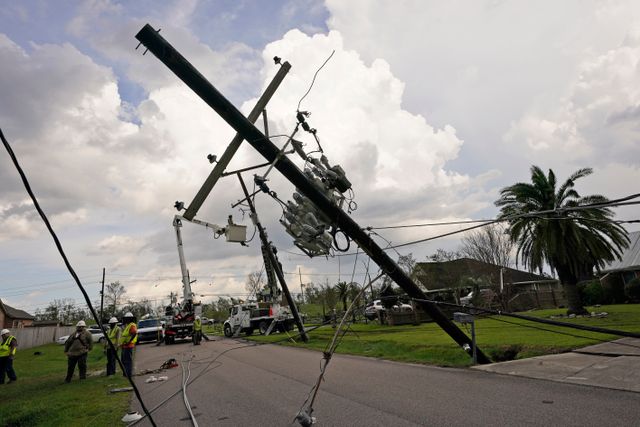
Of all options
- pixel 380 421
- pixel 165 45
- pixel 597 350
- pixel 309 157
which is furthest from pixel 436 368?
pixel 165 45

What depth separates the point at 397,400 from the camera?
286 inches

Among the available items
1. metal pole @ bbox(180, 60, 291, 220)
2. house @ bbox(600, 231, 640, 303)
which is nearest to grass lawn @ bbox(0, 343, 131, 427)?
metal pole @ bbox(180, 60, 291, 220)

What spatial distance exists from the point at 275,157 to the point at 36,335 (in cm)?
4578

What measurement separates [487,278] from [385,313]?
11.6m

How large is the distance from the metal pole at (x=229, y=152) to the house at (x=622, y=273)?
28.9 meters

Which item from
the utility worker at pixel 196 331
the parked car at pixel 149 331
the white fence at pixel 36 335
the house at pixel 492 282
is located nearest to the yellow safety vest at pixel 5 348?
the utility worker at pixel 196 331

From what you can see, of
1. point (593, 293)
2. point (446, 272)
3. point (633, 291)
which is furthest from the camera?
point (446, 272)

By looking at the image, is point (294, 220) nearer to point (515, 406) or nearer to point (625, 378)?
point (515, 406)

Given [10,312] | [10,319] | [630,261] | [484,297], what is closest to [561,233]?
[484,297]

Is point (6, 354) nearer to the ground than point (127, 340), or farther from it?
nearer to the ground

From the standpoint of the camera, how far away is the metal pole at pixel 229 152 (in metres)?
8.79

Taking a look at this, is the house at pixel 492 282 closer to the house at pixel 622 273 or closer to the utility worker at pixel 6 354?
the house at pixel 622 273

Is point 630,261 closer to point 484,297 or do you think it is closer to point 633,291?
point 633,291

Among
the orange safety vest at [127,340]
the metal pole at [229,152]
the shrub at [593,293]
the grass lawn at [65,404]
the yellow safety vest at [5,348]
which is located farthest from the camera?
the shrub at [593,293]
